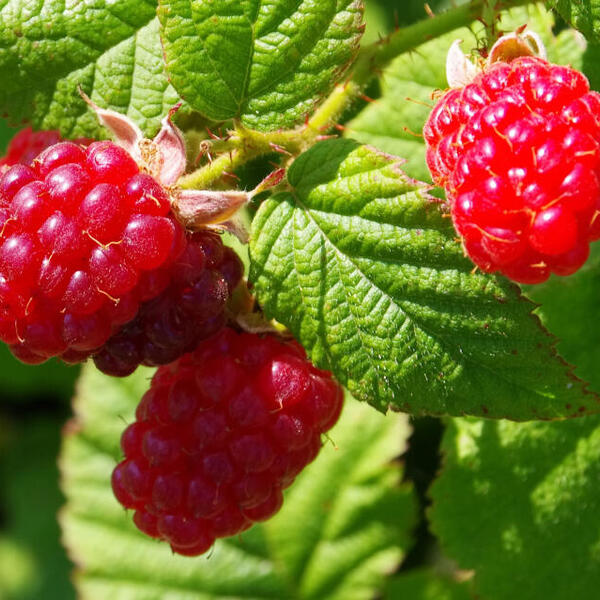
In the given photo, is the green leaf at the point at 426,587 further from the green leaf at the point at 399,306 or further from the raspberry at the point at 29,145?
the raspberry at the point at 29,145

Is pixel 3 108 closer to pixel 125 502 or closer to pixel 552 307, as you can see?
pixel 125 502

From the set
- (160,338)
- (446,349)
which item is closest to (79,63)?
(160,338)

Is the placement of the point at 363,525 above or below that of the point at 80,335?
below

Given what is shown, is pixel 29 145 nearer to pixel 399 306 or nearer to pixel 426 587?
pixel 399 306

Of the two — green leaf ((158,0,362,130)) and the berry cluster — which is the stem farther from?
the berry cluster

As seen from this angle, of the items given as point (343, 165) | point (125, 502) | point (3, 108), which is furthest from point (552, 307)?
point (3, 108)

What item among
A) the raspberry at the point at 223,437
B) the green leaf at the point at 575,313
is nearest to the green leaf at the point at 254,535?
the green leaf at the point at 575,313
